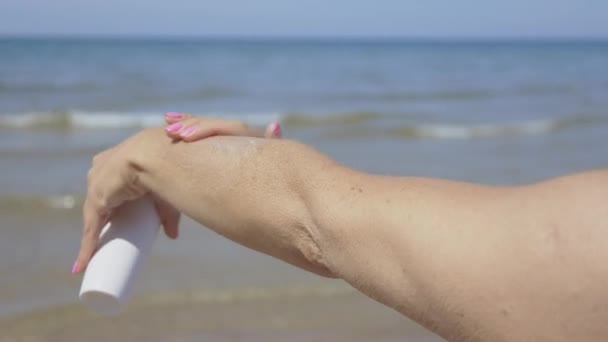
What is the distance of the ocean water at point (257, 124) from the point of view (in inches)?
150

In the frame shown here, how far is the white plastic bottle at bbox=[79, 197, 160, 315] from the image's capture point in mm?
1592

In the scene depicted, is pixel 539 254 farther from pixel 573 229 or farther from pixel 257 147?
pixel 257 147

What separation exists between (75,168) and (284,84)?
37.4 ft

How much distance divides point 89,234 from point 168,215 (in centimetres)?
21

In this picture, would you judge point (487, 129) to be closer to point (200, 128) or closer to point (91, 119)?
point (91, 119)

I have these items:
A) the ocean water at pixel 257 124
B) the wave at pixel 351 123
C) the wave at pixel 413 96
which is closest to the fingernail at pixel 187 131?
the ocean water at pixel 257 124

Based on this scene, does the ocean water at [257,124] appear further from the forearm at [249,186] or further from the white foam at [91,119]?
the forearm at [249,186]

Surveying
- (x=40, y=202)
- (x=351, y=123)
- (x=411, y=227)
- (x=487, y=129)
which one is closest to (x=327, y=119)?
(x=351, y=123)

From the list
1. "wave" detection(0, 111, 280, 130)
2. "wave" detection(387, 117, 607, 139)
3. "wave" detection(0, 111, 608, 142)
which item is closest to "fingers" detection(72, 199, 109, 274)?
"wave" detection(0, 111, 608, 142)

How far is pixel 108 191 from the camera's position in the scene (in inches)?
69.3

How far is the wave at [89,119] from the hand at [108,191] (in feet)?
27.6

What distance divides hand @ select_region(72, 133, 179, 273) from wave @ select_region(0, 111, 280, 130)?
Answer: 8402 millimetres

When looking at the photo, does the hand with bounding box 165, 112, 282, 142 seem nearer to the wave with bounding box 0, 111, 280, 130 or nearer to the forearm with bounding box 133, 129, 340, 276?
the forearm with bounding box 133, 129, 340, 276

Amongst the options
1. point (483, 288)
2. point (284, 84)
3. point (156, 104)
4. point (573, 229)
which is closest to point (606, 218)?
point (573, 229)
